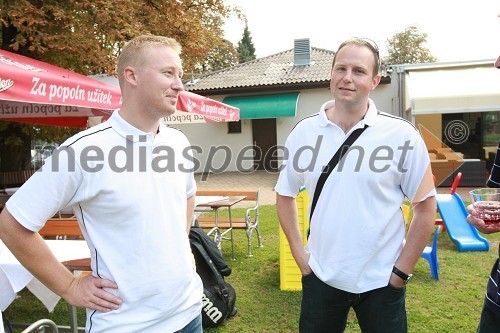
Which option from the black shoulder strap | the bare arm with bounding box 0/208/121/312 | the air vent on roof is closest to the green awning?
the air vent on roof

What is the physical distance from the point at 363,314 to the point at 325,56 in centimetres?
2223

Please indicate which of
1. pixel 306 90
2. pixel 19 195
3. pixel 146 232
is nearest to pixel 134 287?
pixel 146 232

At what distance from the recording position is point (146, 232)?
171 cm

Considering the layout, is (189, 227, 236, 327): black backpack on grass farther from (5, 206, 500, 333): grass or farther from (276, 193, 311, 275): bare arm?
(276, 193, 311, 275): bare arm

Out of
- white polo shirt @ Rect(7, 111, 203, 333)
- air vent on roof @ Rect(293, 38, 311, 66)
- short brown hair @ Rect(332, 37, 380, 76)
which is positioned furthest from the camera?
air vent on roof @ Rect(293, 38, 311, 66)

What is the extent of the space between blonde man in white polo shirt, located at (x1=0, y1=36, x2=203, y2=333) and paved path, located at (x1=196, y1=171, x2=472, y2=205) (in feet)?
34.9

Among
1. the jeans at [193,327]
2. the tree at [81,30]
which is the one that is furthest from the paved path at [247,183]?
the jeans at [193,327]

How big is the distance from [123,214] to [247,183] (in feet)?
50.7

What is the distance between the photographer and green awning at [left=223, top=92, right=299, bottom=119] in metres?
19.5

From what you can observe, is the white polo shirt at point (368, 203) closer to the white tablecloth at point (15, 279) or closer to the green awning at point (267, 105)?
the white tablecloth at point (15, 279)

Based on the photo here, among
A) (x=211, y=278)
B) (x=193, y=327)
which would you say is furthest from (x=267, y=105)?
(x=193, y=327)

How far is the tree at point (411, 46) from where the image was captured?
4306cm

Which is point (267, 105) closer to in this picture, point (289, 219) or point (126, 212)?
point (289, 219)

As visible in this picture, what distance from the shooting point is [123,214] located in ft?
5.51
